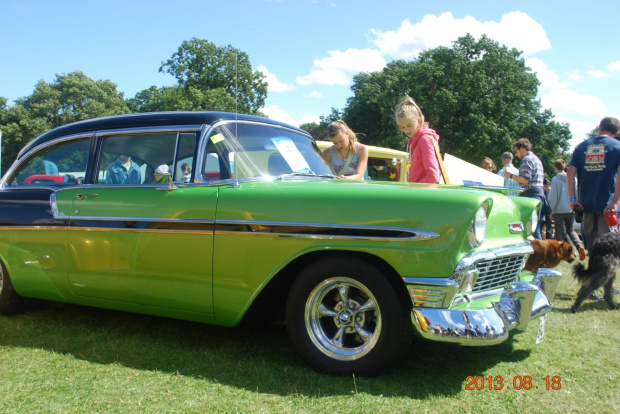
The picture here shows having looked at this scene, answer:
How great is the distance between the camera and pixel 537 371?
3025 millimetres

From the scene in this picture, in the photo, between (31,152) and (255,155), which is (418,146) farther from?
(31,152)

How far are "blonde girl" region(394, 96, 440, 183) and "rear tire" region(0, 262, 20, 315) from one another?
11.3ft

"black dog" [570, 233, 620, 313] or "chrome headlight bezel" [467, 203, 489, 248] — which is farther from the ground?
"chrome headlight bezel" [467, 203, 489, 248]

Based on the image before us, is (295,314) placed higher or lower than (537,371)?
higher

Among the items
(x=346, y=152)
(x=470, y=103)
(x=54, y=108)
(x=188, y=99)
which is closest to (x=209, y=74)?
(x=188, y=99)

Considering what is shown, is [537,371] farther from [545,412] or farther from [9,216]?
[9,216]

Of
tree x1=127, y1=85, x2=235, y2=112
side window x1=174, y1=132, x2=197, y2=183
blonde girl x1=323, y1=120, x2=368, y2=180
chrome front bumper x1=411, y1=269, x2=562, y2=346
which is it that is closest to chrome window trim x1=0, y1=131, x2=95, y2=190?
side window x1=174, y1=132, x2=197, y2=183

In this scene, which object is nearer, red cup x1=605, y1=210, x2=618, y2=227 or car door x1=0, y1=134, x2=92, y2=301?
car door x1=0, y1=134, x2=92, y2=301

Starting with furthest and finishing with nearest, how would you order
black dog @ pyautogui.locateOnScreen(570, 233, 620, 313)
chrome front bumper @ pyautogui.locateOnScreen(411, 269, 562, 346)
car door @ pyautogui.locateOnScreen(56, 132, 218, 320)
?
black dog @ pyautogui.locateOnScreen(570, 233, 620, 313), car door @ pyautogui.locateOnScreen(56, 132, 218, 320), chrome front bumper @ pyautogui.locateOnScreen(411, 269, 562, 346)

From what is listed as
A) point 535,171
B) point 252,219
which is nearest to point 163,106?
point 535,171

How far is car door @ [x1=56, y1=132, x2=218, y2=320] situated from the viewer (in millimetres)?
→ 3189

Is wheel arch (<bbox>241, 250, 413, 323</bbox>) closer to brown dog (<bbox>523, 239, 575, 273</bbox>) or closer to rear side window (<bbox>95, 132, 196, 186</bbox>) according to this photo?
rear side window (<bbox>95, 132, 196, 186</bbox>)

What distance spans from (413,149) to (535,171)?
354 centimetres

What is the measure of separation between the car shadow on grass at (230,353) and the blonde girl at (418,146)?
4.37 feet
